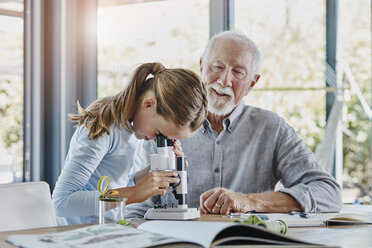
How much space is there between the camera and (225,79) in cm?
241

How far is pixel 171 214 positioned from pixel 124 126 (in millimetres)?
501

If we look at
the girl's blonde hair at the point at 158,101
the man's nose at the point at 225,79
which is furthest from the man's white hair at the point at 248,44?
the girl's blonde hair at the point at 158,101

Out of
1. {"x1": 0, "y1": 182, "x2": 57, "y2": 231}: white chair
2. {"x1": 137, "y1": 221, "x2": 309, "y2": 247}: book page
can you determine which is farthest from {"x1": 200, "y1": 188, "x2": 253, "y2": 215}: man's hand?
{"x1": 137, "y1": 221, "x2": 309, "y2": 247}: book page

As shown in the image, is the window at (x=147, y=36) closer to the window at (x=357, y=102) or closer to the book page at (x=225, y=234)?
the window at (x=357, y=102)

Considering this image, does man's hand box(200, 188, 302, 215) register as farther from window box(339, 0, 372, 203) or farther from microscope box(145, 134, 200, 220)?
window box(339, 0, 372, 203)

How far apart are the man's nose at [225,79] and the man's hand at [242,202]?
2.08 feet

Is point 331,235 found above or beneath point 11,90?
beneath

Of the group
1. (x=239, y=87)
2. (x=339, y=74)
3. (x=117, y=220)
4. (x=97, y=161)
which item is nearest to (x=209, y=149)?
(x=239, y=87)

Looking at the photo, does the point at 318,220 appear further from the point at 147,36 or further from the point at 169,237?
the point at 147,36

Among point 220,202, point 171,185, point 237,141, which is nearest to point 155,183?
point 171,185

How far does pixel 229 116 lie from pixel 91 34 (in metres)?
1.66

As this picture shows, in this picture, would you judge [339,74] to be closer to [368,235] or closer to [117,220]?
[368,235]

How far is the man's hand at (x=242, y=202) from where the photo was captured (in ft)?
6.07

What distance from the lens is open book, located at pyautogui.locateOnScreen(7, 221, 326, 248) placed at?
1.06m
